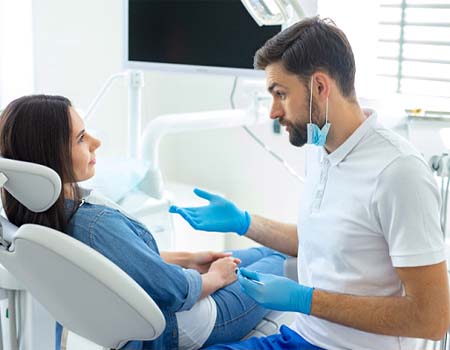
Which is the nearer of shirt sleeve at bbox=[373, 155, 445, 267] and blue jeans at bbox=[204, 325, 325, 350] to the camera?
shirt sleeve at bbox=[373, 155, 445, 267]

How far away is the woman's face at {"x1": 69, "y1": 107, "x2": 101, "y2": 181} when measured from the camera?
4.70ft

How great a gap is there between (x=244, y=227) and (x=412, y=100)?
0.89 meters

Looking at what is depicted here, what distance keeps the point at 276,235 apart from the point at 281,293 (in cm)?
40

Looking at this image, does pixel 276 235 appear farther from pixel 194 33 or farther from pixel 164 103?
pixel 164 103

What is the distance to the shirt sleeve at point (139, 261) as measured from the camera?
4.46 ft

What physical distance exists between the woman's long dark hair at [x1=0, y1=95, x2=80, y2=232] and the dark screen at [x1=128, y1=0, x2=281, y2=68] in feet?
3.12

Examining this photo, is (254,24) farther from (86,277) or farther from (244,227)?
(86,277)

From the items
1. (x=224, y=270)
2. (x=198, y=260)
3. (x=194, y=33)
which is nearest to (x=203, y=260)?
(x=198, y=260)

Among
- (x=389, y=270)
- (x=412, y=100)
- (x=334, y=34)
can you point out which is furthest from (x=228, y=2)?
(x=389, y=270)

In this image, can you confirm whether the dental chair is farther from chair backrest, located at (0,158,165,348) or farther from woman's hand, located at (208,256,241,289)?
woman's hand, located at (208,256,241,289)

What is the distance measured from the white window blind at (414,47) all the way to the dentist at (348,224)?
37.0 inches

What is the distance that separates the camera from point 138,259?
54.1 inches

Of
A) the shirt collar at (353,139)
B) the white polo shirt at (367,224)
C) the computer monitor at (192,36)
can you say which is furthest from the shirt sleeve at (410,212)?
the computer monitor at (192,36)

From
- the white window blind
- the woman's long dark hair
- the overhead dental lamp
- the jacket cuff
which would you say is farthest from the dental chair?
the white window blind
